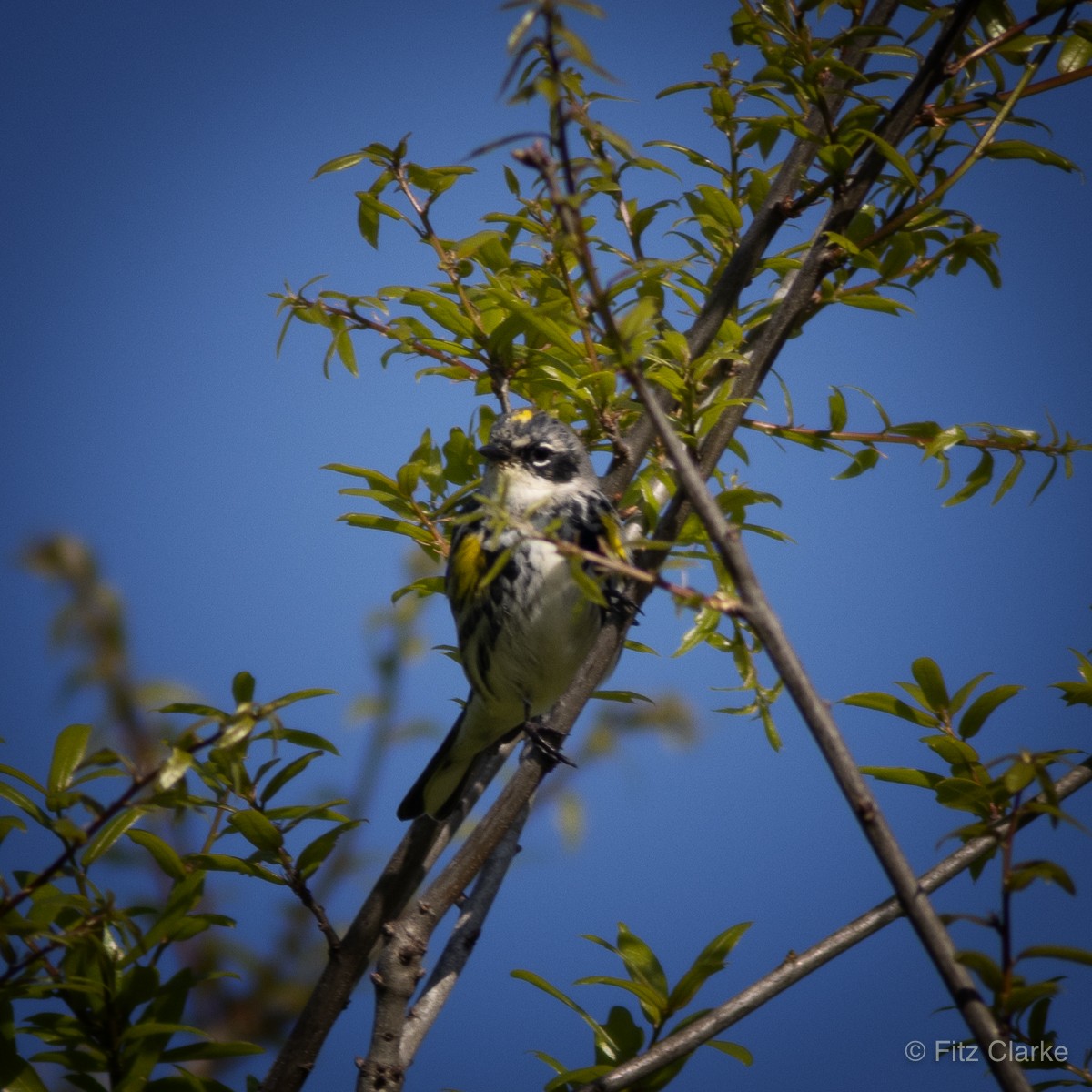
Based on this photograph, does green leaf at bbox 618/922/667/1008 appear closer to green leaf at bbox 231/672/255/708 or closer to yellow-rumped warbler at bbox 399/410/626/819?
green leaf at bbox 231/672/255/708

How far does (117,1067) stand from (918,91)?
5.22 feet

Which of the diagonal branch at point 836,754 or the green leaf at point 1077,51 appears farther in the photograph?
the green leaf at point 1077,51

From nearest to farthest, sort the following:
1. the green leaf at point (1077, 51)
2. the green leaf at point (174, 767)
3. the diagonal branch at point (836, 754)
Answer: the diagonal branch at point (836, 754) < the green leaf at point (174, 767) < the green leaf at point (1077, 51)

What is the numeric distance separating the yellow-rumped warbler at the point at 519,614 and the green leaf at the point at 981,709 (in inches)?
38.6

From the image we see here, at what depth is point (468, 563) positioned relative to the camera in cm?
228

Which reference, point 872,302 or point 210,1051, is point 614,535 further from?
point 210,1051

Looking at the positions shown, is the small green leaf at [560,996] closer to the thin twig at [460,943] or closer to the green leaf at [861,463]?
the thin twig at [460,943]

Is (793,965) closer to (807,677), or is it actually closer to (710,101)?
(807,677)

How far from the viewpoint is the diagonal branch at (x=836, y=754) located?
86 centimetres

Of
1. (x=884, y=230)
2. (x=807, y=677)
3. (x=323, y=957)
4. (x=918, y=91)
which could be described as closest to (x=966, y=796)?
(x=807, y=677)

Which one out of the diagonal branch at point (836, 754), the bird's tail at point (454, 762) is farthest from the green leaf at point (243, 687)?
the bird's tail at point (454, 762)

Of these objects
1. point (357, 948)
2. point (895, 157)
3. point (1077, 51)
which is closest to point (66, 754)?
point (357, 948)

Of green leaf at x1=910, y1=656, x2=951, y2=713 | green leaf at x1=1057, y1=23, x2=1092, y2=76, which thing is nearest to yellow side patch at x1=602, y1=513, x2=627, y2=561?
green leaf at x1=910, y1=656, x2=951, y2=713

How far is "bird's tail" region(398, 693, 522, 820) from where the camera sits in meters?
2.33
